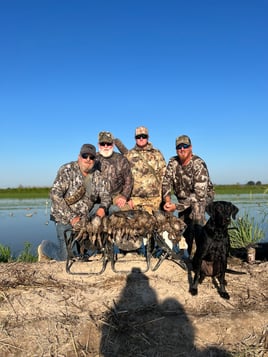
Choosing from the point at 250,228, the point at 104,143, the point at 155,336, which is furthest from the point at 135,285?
the point at 250,228

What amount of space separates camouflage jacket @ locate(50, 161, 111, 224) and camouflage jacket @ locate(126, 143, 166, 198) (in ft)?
3.83

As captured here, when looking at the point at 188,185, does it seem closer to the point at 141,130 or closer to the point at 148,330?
the point at 141,130

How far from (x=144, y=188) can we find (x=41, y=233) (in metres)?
8.50

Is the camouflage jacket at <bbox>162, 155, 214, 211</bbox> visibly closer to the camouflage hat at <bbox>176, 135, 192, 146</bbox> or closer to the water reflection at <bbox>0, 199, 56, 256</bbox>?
the camouflage hat at <bbox>176, 135, 192, 146</bbox>

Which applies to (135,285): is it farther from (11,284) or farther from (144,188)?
(144,188)

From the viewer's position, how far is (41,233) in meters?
14.6

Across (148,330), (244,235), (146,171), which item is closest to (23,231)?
(146,171)

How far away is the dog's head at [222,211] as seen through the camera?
4320mm

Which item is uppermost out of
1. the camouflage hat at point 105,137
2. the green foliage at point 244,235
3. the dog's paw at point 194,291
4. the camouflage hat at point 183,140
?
the camouflage hat at point 105,137

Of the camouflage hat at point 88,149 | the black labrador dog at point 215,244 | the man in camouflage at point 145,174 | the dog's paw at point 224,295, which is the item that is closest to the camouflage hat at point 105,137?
the man in camouflage at point 145,174

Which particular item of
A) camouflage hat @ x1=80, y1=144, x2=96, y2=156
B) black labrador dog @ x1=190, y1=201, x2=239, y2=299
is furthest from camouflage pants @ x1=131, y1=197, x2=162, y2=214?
black labrador dog @ x1=190, y1=201, x2=239, y2=299

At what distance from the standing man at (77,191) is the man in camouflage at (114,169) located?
64 centimetres

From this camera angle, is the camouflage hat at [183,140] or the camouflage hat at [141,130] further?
the camouflage hat at [141,130]

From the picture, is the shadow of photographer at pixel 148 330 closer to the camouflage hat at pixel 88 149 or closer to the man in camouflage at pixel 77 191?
the man in camouflage at pixel 77 191
